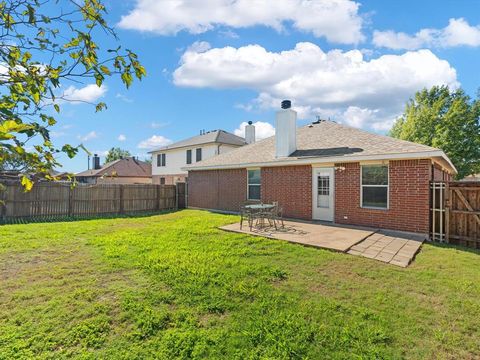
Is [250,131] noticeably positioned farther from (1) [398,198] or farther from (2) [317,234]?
(2) [317,234]

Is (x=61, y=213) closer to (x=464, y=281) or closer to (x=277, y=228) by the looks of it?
(x=277, y=228)

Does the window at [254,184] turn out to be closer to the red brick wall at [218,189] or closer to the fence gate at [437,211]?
the red brick wall at [218,189]

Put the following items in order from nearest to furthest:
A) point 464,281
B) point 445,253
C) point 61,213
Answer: point 464,281, point 445,253, point 61,213

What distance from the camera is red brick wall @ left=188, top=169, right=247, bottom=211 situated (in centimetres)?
1458

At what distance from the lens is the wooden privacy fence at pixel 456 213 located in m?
7.57

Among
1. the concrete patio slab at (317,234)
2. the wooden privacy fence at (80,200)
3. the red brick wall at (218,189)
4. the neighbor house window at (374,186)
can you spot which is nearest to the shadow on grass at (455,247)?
the concrete patio slab at (317,234)

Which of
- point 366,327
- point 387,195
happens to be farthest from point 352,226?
point 366,327

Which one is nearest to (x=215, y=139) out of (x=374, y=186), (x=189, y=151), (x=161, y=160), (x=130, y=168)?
(x=189, y=151)

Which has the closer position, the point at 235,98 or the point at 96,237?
the point at 96,237

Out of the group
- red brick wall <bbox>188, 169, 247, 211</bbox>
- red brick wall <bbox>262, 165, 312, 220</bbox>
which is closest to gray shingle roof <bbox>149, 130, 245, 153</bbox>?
red brick wall <bbox>188, 169, 247, 211</bbox>

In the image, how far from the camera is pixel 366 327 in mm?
3426

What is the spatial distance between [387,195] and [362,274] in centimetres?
502

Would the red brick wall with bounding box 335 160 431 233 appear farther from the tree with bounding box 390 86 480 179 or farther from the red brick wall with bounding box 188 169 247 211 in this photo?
the tree with bounding box 390 86 480 179

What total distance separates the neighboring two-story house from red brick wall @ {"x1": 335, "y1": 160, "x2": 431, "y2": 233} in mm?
15427
